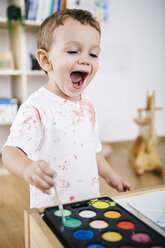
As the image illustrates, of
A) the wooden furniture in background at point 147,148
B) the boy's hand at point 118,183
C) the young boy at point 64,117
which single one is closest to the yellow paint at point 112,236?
the young boy at point 64,117

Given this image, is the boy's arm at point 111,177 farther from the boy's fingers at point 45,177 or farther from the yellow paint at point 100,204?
the boy's fingers at point 45,177

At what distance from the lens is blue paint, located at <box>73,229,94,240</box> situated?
459 millimetres

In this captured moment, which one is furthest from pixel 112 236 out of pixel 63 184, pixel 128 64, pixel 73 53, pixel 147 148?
pixel 128 64

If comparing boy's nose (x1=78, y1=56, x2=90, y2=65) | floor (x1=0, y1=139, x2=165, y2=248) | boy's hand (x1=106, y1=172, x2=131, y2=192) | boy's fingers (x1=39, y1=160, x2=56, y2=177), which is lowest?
floor (x1=0, y1=139, x2=165, y2=248)

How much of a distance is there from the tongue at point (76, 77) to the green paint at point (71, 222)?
0.41 meters

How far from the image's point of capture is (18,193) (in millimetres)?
1965

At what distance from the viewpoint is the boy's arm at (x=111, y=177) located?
85 cm

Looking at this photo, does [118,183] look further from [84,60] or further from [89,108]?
[84,60]

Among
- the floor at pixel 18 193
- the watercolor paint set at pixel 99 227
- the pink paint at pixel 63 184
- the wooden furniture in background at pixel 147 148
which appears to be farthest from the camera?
the wooden furniture in background at pixel 147 148

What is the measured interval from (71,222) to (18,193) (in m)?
1.55

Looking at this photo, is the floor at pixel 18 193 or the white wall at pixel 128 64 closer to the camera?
the floor at pixel 18 193

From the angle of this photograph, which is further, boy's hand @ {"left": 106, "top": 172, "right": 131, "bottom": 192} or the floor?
the floor

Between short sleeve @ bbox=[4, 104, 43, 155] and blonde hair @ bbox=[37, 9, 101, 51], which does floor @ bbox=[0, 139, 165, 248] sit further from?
blonde hair @ bbox=[37, 9, 101, 51]

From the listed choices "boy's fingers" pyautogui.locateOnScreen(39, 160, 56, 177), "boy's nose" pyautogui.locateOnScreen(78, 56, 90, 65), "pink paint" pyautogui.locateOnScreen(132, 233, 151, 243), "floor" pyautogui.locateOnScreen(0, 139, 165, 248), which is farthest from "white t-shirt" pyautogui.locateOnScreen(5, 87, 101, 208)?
"floor" pyautogui.locateOnScreen(0, 139, 165, 248)
